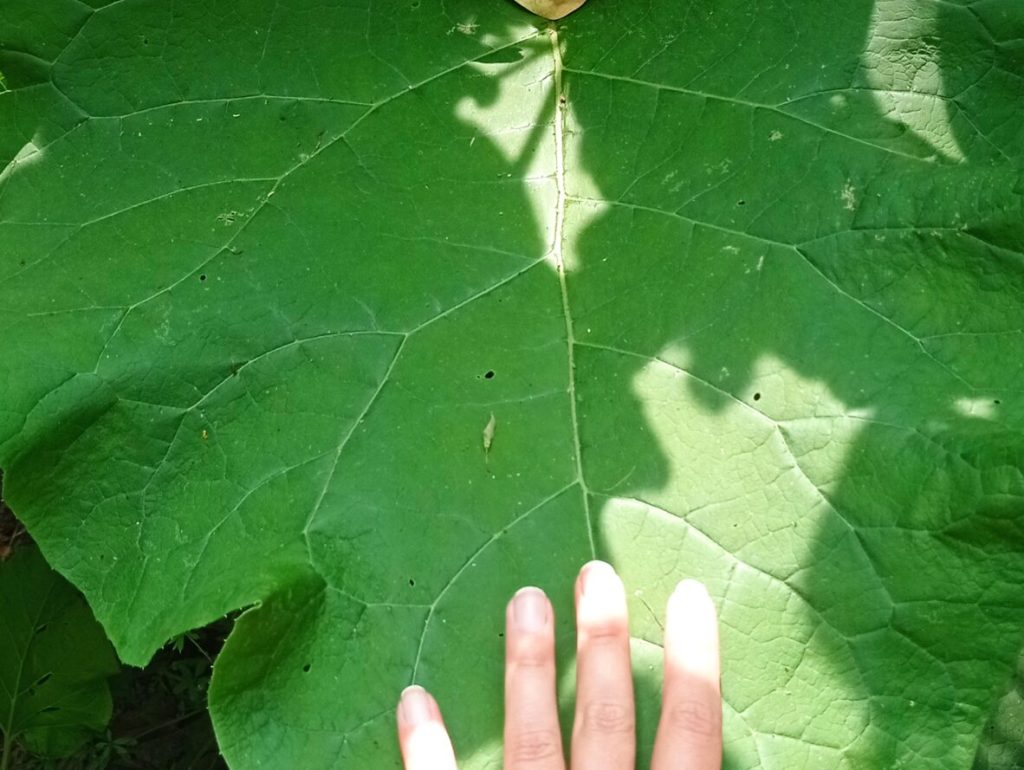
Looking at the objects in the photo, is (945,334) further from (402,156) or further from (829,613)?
(402,156)

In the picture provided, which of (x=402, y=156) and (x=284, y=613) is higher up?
(x=402, y=156)

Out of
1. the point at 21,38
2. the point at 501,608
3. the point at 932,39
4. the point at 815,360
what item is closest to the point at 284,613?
the point at 501,608

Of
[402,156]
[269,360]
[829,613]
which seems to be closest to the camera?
[829,613]

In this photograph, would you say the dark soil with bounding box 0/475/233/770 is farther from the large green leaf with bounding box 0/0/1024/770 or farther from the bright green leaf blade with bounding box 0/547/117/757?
the large green leaf with bounding box 0/0/1024/770

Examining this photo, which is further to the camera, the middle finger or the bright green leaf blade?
the bright green leaf blade

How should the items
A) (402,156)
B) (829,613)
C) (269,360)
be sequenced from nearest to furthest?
(829,613), (269,360), (402,156)

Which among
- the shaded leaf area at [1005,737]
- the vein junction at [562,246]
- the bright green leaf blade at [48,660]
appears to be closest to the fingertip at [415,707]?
the vein junction at [562,246]

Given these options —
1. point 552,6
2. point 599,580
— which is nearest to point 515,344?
point 599,580

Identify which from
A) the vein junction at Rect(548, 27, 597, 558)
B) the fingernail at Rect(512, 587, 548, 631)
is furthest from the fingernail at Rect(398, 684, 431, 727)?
the vein junction at Rect(548, 27, 597, 558)
